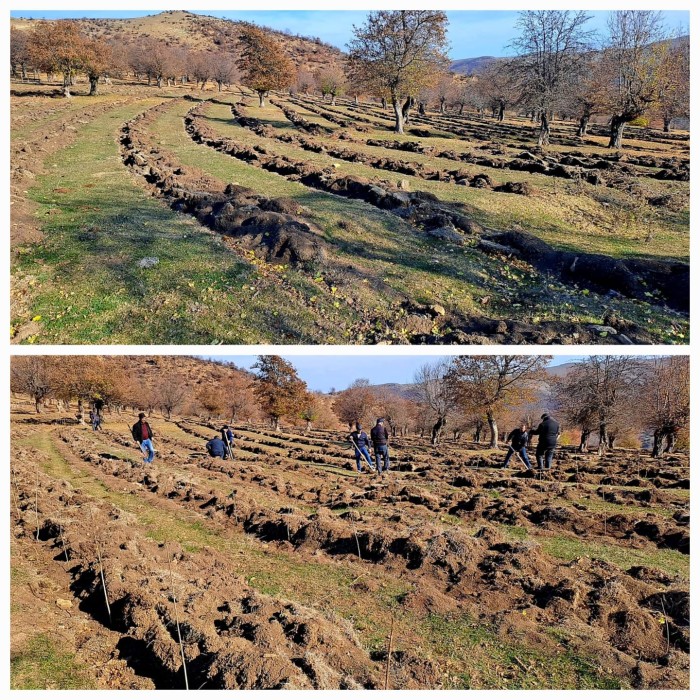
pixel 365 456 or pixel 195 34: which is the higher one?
pixel 195 34

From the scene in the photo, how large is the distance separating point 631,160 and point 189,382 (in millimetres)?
36244

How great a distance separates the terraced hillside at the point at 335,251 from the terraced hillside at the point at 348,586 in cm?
343

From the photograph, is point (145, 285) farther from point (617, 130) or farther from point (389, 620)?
point (617, 130)

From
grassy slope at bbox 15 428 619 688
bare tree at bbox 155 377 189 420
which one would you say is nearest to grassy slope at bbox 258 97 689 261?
grassy slope at bbox 15 428 619 688

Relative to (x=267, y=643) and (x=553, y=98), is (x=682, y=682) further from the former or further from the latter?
(x=553, y=98)

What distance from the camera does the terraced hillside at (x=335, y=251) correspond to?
10414 millimetres

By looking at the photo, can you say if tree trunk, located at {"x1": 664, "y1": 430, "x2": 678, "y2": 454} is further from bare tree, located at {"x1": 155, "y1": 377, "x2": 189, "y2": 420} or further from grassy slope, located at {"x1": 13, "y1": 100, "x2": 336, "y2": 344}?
bare tree, located at {"x1": 155, "y1": 377, "x2": 189, "y2": 420}

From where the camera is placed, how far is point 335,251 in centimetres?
1344

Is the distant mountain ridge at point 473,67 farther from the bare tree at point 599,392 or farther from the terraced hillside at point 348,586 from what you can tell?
the terraced hillside at point 348,586

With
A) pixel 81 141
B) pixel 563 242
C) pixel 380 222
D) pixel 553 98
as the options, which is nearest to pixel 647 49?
pixel 553 98

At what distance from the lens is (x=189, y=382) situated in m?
44.8

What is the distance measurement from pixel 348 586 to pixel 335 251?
861 cm

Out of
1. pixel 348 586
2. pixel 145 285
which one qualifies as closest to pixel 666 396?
pixel 348 586

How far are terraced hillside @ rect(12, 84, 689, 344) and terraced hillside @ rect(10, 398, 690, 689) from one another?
3.43 meters
